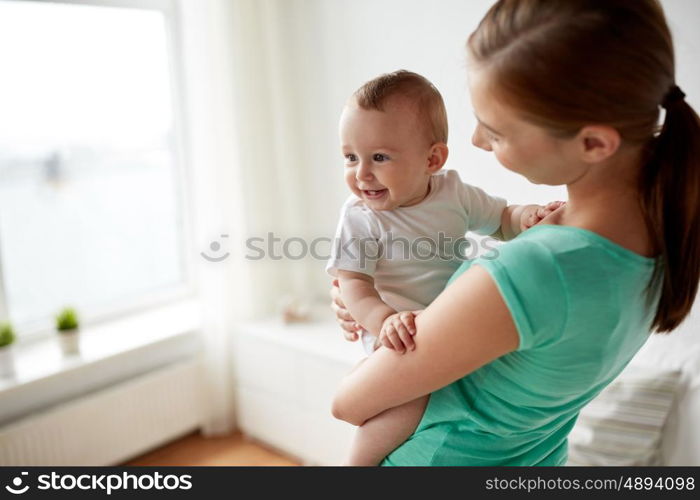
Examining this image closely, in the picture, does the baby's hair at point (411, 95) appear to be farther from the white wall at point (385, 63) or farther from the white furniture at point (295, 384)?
the white furniture at point (295, 384)

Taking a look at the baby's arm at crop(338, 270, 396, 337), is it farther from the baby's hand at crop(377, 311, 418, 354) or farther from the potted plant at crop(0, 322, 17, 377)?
the potted plant at crop(0, 322, 17, 377)

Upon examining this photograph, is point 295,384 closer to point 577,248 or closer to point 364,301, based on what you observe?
point 364,301

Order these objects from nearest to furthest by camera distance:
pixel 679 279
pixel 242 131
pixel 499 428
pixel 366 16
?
1. pixel 679 279
2. pixel 499 428
3. pixel 366 16
4. pixel 242 131

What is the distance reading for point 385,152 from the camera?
913mm

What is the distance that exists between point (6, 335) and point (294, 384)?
1207 millimetres

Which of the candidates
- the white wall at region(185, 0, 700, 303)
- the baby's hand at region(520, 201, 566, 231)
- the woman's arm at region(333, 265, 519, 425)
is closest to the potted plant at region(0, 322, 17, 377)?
the white wall at region(185, 0, 700, 303)

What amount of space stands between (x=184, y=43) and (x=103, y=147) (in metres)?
0.65

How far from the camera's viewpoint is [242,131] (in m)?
2.71

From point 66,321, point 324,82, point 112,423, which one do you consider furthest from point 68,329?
point 324,82

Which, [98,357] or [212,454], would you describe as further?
[212,454]

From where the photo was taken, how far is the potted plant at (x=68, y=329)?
7.91 feet

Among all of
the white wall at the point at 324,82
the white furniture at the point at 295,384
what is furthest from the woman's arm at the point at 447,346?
the white furniture at the point at 295,384

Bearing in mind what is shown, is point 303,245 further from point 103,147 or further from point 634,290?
point 634,290
